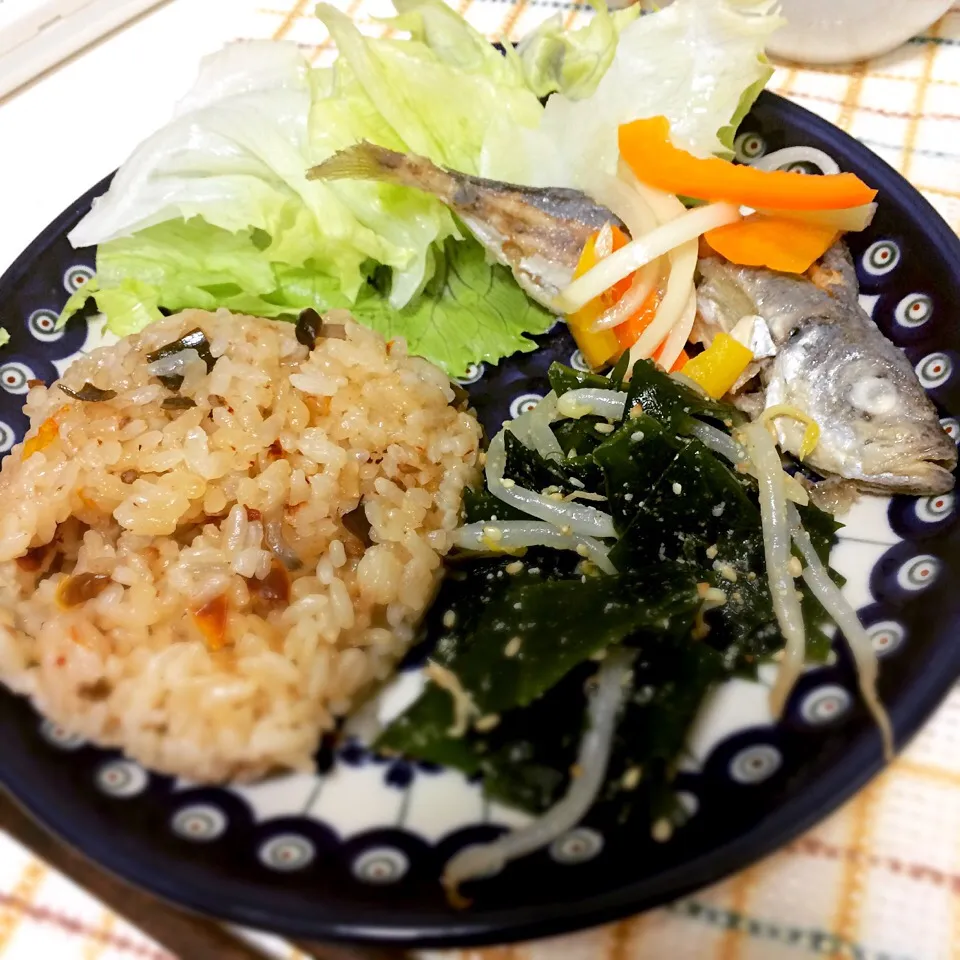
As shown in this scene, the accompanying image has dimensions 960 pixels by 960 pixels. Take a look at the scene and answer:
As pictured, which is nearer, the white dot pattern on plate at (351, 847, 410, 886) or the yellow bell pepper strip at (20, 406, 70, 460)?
the white dot pattern on plate at (351, 847, 410, 886)

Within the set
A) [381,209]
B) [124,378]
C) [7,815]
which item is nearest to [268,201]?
[381,209]

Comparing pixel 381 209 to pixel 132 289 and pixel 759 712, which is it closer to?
pixel 132 289

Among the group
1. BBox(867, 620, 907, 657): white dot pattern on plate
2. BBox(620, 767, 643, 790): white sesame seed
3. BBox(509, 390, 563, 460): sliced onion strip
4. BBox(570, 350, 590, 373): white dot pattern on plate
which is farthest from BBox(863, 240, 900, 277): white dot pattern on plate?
BBox(620, 767, 643, 790): white sesame seed

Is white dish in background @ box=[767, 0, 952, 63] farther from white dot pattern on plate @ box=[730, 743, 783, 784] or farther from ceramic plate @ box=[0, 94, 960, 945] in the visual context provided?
white dot pattern on plate @ box=[730, 743, 783, 784]

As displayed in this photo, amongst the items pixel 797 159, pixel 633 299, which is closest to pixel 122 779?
pixel 633 299

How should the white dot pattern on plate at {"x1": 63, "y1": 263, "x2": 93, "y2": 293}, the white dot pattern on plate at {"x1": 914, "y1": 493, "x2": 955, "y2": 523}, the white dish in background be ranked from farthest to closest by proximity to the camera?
the white dish in background, the white dot pattern on plate at {"x1": 63, "y1": 263, "x2": 93, "y2": 293}, the white dot pattern on plate at {"x1": 914, "y1": 493, "x2": 955, "y2": 523}

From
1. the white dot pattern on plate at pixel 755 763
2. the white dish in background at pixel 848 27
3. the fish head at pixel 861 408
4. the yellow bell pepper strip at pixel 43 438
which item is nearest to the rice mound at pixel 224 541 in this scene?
the yellow bell pepper strip at pixel 43 438
